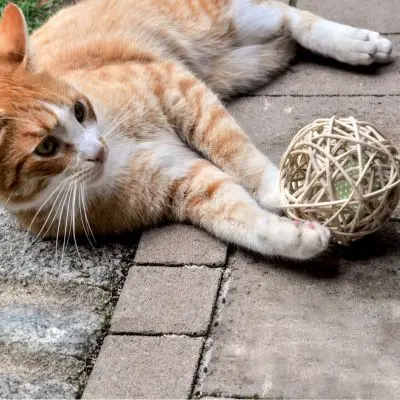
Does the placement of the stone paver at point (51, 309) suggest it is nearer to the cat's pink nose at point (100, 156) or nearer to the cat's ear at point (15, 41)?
the cat's pink nose at point (100, 156)

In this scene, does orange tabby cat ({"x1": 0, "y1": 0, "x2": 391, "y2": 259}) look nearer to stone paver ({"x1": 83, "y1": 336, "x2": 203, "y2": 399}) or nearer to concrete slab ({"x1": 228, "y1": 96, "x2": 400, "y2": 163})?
concrete slab ({"x1": 228, "y1": 96, "x2": 400, "y2": 163})

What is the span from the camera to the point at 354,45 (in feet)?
10.6

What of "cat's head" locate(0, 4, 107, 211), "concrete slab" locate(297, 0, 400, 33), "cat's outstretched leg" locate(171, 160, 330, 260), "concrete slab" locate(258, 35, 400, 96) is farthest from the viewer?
"concrete slab" locate(297, 0, 400, 33)

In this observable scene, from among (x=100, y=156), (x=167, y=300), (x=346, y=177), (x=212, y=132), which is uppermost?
(x=346, y=177)

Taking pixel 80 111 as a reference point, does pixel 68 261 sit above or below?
below

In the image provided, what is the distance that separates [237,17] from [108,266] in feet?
4.88

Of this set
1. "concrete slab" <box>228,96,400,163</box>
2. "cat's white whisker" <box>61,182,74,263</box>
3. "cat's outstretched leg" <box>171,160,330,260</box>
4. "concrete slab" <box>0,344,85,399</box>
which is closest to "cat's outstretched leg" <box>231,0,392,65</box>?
"concrete slab" <box>228,96,400,163</box>

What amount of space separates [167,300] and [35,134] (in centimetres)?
71

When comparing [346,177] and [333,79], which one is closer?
[346,177]

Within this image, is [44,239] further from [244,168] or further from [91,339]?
[244,168]

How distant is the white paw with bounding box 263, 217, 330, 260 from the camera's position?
2.29 m

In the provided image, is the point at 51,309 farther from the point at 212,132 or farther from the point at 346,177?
the point at 346,177

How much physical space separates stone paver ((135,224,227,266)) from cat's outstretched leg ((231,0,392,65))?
116 centimetres

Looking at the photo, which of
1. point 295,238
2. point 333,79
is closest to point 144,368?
point 295,238
